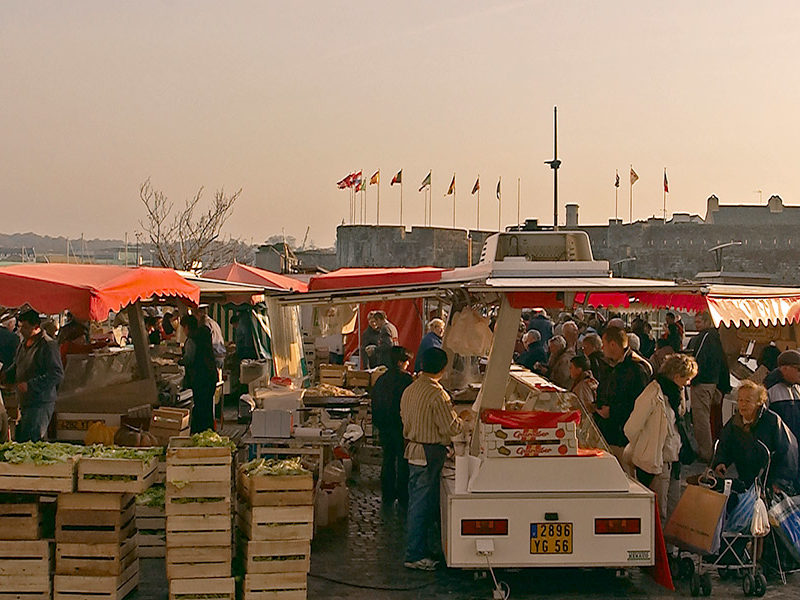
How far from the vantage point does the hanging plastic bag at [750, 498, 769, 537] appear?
7.79m

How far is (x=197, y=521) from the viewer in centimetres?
714

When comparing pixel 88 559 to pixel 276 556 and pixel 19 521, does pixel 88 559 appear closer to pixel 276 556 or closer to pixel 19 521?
pixel 19 521

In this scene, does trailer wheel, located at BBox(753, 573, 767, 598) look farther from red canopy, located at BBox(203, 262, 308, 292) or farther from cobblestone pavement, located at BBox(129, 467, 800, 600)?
red canopy, located at BBox(203, 262, 308, 292)

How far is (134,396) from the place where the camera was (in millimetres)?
11484

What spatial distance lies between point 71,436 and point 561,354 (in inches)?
237

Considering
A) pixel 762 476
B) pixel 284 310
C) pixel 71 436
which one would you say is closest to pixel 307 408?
pixel 284 310

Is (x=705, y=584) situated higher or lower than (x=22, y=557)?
lower

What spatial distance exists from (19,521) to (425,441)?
10.3ft

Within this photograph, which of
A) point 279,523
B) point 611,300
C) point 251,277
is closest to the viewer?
point 279,523

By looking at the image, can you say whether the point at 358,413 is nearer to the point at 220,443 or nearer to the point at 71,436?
the point at 71,436

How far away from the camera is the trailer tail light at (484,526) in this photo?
7.51 m

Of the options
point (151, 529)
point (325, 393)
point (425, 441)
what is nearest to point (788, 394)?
point (425, 441)

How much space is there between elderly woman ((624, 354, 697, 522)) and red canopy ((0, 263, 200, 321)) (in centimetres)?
458

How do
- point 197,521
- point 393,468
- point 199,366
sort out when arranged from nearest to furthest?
point 197,521 < point 393,468 < point 199,366
